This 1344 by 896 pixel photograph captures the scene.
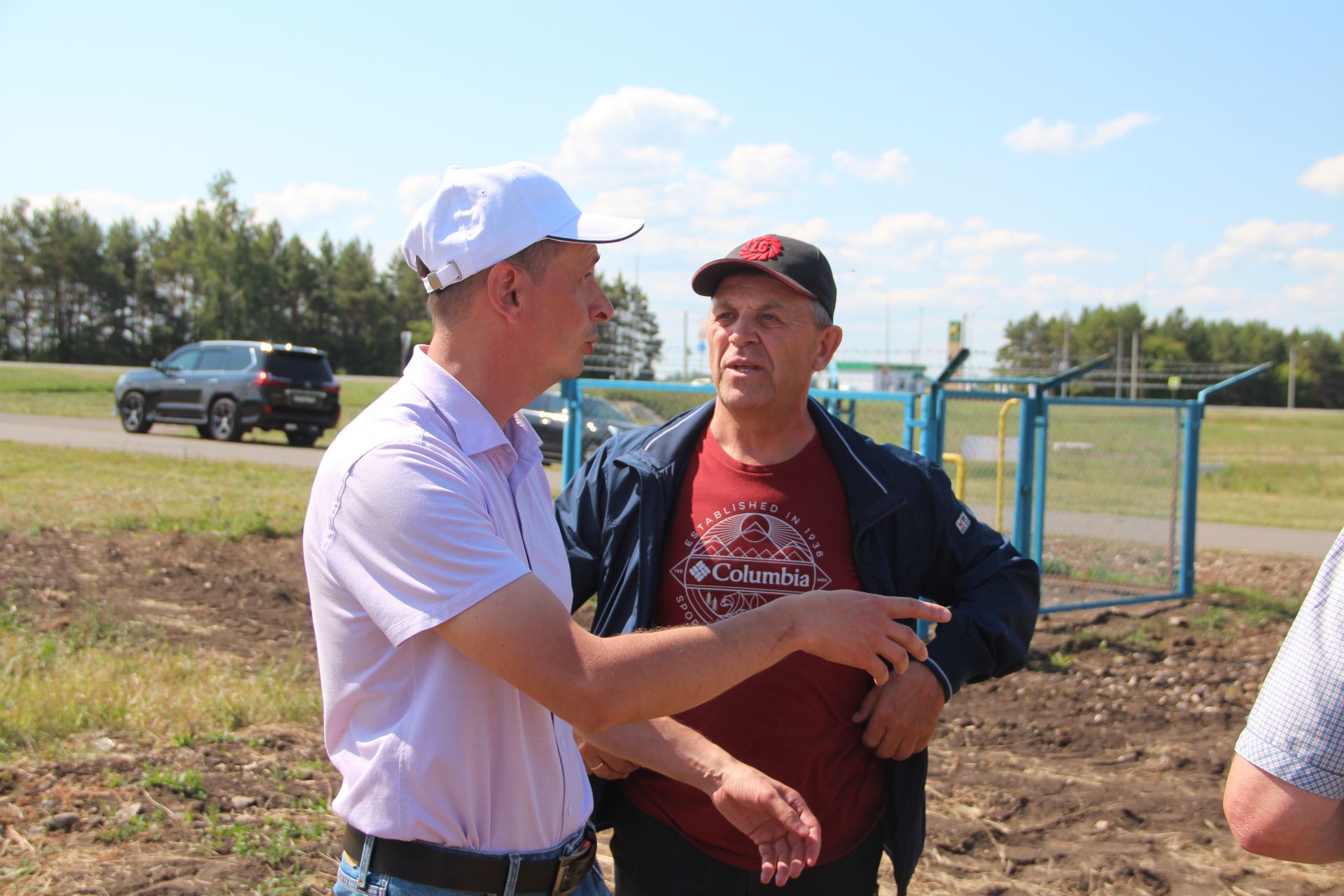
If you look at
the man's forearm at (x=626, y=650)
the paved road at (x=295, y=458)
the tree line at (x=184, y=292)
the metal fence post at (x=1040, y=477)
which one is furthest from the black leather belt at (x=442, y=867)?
the tree line at (x=184, y=292)

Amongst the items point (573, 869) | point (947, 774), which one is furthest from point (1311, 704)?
point (947, 774)

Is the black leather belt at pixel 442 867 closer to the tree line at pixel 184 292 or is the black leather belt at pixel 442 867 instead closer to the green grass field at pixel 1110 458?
the green grass field at pixel 1110 458

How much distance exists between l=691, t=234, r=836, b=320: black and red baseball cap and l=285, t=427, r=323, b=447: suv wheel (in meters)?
18.7

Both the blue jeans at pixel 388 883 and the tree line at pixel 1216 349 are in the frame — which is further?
the tree line at pixel 1216 349

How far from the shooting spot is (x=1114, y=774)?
542cm

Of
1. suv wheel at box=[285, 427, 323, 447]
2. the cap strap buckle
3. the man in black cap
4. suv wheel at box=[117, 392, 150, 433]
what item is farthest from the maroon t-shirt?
suv wheel at box=[117, 392, 150, 433]

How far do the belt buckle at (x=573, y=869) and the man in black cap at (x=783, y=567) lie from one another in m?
0.54

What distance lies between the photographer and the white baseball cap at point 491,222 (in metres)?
1.81

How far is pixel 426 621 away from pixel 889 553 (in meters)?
1.50

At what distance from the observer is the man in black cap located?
261 centimetres

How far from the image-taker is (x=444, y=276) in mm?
1837

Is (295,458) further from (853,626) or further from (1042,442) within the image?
(853,626)

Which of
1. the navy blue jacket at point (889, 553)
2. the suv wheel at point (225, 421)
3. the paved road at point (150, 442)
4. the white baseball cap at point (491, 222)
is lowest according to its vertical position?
the paved road at point (150, 442)

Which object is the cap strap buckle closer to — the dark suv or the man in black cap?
the man in black cap
